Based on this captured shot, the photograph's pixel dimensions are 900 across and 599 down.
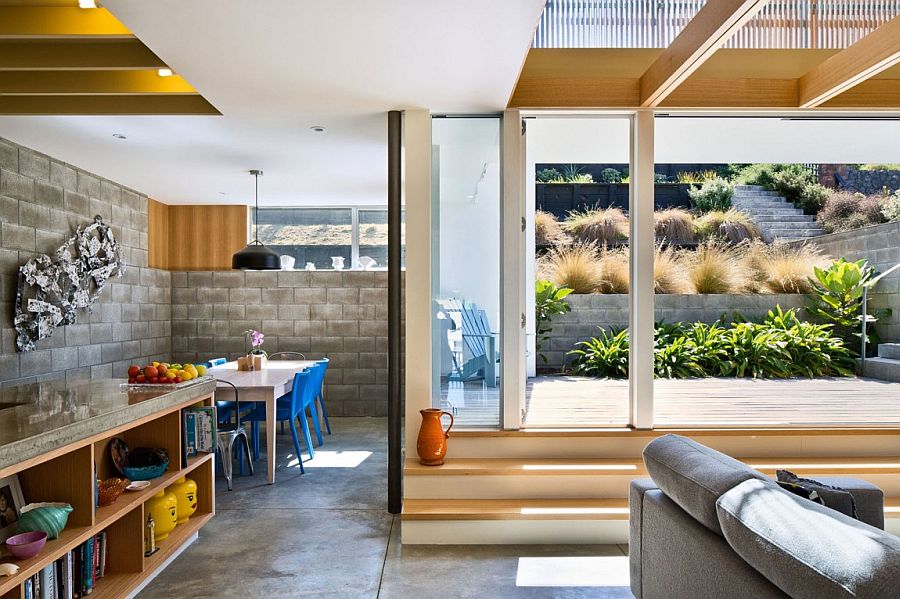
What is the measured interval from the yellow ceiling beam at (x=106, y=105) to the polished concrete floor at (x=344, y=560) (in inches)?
101

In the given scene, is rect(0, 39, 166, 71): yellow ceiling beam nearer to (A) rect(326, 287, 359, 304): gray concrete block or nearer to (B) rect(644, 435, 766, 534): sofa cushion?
(B) rect(644, 435, 766, 534): sofa cushion

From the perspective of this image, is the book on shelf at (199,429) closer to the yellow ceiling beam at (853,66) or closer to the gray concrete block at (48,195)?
the gray concrete block at (48,195)

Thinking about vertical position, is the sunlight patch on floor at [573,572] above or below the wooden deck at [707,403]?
below

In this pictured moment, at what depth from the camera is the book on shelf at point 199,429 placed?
377 cm

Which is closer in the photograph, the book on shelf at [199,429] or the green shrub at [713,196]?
the book on shelf at [199,429]

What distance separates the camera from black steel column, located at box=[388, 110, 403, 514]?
167 inches

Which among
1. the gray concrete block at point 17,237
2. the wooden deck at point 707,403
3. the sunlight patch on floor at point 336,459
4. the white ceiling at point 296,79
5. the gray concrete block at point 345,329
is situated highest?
the white ceiling at point 296,79

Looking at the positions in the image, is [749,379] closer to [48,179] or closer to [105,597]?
[105,597]

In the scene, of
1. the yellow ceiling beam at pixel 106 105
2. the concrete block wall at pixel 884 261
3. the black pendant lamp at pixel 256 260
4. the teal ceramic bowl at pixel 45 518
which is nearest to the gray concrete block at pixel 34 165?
the yellow ceiling beam at pixel 106 105

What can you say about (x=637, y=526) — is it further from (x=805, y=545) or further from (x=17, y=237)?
(x=17, y=237)

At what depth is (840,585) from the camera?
140 centimetres

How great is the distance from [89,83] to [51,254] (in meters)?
2.01

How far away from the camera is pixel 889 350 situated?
6898 mm

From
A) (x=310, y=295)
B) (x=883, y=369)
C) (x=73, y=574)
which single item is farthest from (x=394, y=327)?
(x=883, y=369)
